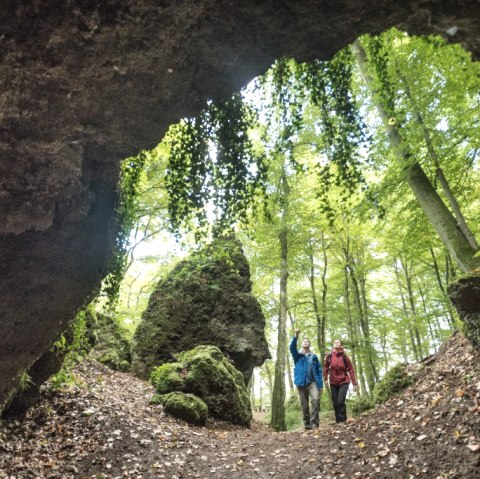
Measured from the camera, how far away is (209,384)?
372 inches

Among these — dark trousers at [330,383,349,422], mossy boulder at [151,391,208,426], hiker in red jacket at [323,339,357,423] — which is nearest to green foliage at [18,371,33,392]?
→ mossy boulder at [151,391,208,426]

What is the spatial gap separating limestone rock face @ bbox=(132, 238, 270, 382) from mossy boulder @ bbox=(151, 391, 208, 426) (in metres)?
2.97

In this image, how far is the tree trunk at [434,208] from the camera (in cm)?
660

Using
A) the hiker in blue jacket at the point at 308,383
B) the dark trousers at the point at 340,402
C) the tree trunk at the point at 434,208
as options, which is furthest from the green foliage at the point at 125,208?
the dark trousers at the point at 340,402

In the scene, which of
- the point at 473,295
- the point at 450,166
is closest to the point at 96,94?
the point at 473,295

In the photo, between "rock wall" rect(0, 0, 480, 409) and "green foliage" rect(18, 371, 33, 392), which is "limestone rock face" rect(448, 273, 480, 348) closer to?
"rock wall" rect(0, 0, 480, 409)

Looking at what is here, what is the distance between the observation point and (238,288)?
1299 cm

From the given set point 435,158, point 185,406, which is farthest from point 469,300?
point 185,406

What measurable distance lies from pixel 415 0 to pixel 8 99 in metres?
3.41

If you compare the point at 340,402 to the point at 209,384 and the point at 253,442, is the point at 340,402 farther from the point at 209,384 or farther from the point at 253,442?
the point at 209,384

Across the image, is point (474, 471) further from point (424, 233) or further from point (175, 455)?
point (424, 233)

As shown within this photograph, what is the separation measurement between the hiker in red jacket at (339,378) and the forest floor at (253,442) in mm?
1237

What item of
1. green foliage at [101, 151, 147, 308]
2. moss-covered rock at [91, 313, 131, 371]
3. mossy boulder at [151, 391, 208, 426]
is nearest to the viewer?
green foliage at [101, 151, 147, 308]

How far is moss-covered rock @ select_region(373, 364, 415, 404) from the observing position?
26.9 ft
